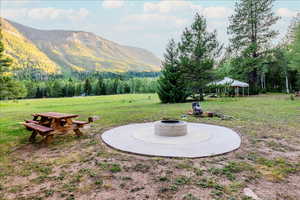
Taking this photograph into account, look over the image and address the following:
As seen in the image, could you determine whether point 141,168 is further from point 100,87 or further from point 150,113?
point 100,87

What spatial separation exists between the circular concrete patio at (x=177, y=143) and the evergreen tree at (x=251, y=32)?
1042 inches

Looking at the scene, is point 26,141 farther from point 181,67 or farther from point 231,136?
point 181,67

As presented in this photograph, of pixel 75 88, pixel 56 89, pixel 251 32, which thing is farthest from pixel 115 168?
pixel 75 88


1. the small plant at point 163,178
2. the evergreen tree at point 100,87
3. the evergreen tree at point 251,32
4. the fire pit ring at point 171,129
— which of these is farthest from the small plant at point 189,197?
the evergreen tree at point 100,87

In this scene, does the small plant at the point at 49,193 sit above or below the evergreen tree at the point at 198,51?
below

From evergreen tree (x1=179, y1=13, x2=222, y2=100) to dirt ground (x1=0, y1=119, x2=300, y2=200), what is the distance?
15.2 metres

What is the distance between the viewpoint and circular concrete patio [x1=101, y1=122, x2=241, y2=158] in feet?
13.7

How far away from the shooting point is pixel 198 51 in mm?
19078

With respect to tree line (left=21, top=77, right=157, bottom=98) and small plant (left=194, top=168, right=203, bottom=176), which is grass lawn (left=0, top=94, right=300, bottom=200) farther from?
tree line (left=21, top=77, right=157, bottom=98)

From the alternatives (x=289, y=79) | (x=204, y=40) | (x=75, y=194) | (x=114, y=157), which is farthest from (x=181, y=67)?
(x=289, y=79)

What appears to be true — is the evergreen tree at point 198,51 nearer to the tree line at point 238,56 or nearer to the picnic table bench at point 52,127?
the tree line at point 238,56

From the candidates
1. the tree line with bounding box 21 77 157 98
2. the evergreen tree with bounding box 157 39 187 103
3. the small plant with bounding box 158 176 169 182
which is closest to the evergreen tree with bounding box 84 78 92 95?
the tree line with bounding box 21 77 157 98

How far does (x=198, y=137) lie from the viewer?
211 inches

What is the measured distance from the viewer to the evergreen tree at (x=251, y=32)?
27.3 metres
